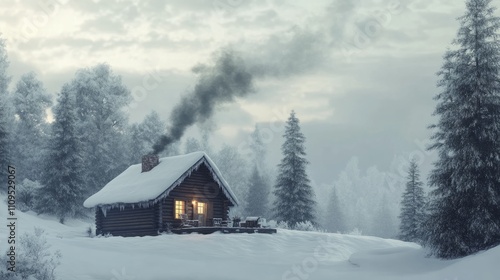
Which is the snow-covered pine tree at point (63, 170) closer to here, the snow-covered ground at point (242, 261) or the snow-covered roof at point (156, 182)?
the snow-covered roof at point (156, 182)

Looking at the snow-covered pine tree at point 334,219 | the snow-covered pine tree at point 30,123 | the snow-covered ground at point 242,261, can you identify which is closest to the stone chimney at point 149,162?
the snow-covered ground at point 242,261

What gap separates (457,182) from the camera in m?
24.8

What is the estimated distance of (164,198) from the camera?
36.6 metres

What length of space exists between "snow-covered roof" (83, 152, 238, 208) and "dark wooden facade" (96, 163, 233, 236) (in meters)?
0.58

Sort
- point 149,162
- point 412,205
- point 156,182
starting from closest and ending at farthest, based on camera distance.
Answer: point 156,182, point 149,162, point 412,205

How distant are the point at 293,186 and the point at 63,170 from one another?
2165 cm

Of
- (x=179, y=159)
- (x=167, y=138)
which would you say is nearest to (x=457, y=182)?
(x=179, y=159)

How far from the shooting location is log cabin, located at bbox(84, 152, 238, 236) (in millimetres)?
36500

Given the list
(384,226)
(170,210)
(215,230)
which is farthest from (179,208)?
(384,226)

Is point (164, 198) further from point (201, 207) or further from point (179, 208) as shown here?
point (201, 207)

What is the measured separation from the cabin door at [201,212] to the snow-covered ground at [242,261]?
419cm

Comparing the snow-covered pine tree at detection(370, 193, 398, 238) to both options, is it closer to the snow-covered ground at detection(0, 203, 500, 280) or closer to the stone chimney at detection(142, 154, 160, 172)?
the stone chimney at detection(142, 154, 160, 172)

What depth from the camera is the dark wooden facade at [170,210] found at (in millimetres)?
36719

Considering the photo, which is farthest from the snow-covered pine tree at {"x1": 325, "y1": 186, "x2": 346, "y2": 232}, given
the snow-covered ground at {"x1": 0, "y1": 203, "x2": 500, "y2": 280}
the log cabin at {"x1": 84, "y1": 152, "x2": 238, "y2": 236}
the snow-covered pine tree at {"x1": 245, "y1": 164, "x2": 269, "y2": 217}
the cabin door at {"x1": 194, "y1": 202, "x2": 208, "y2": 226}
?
the snow-covered ground at {"x1": 0, "y1": 203, "x2": 500, "y2": 280}
